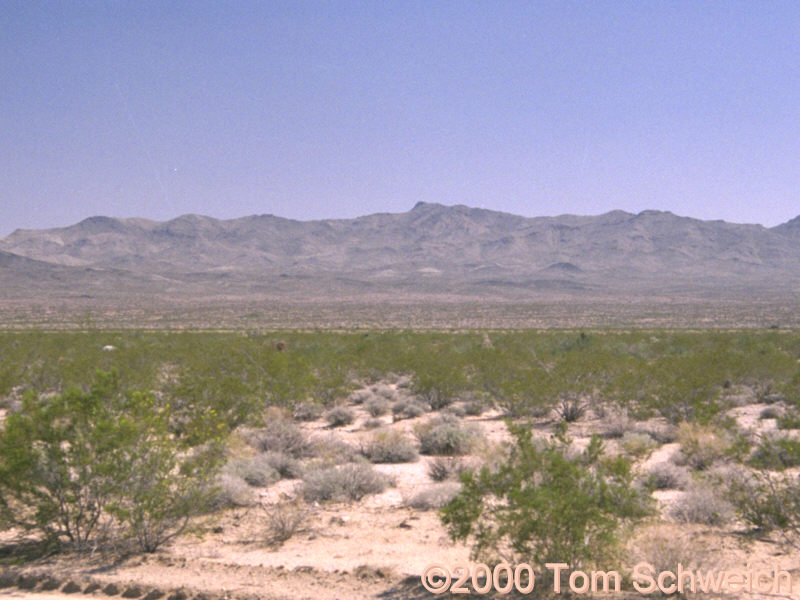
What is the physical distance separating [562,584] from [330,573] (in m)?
2.70

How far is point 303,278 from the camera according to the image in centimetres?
16412

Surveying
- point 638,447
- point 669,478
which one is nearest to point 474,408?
point 638,447

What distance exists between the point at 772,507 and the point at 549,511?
335 cm

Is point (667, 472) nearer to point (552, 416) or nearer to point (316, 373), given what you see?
point (552, 416)

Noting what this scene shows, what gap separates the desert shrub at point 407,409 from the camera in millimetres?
20078

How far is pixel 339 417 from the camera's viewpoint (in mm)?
19156

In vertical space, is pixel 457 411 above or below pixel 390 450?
below

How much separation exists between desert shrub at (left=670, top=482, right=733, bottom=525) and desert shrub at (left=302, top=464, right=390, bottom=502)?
4.77m

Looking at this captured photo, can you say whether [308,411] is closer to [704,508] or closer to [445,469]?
[445,469]

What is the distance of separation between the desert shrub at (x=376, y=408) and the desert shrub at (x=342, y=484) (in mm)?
8486

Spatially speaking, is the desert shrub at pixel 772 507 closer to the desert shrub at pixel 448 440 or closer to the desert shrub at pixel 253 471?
the desert shrub at pixel 448 440

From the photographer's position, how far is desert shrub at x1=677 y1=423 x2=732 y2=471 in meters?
12.9

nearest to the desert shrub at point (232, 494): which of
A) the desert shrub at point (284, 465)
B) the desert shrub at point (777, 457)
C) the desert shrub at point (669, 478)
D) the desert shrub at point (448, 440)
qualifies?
the desert shrub at point (284, 465)

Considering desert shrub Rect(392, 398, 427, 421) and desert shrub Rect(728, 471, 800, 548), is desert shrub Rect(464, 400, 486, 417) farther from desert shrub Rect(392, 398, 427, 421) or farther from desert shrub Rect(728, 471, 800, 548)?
desert shrub Rect(728, 471, 800, 548)
